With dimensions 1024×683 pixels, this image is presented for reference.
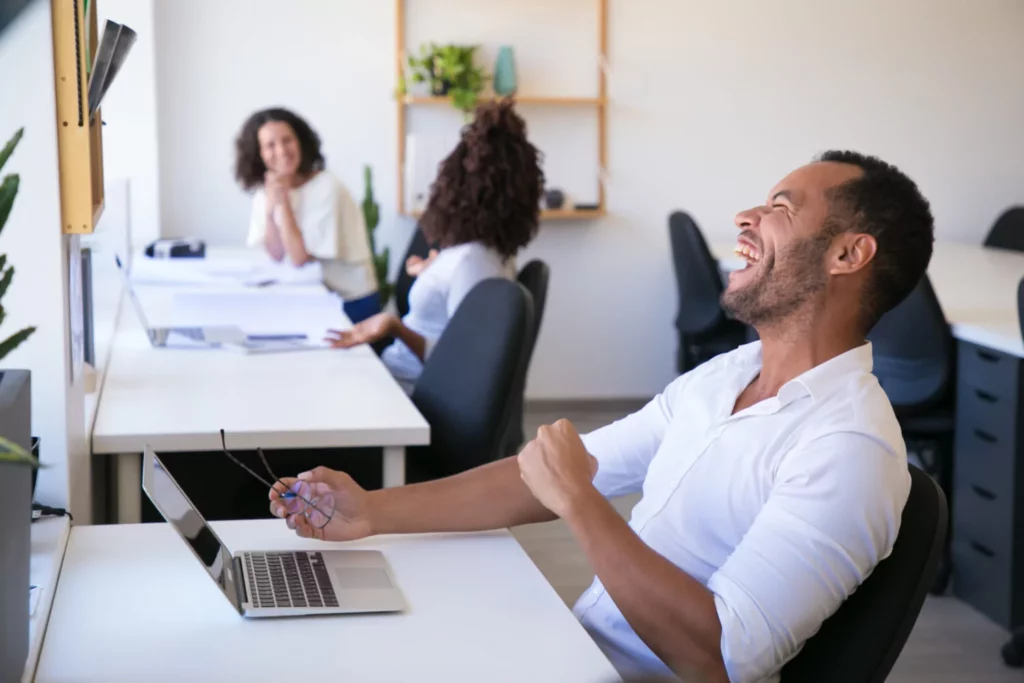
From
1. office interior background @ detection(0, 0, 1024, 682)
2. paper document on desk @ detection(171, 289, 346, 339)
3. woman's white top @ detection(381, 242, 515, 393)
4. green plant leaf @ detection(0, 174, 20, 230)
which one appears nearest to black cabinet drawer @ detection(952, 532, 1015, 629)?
woman's white top @ detection(381, 242, 515, 393)

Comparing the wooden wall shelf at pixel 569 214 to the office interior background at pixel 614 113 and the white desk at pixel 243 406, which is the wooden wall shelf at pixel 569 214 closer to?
the office interior background at pixel 614 113

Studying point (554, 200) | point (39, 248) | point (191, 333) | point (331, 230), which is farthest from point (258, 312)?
point (554, 200)

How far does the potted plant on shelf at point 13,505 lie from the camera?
106cm

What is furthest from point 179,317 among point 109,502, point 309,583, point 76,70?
point 309,583

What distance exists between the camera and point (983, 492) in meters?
3.22

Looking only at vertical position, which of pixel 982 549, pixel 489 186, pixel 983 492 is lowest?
pixel 982 549

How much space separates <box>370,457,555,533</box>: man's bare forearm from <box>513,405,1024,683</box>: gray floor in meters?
1.48

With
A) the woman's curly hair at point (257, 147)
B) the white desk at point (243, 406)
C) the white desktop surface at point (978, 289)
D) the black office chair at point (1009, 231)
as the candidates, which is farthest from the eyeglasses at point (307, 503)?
the black office chair at point (1009, 231)

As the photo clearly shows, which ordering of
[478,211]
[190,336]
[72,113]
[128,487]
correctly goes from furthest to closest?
[478,211], [190,336], [128,487], [72,113]

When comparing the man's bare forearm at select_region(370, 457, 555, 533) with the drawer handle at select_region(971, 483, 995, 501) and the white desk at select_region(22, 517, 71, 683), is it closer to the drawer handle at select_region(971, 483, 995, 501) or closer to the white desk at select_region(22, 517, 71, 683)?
the white desk at select_region(22, 517, 71, 683)

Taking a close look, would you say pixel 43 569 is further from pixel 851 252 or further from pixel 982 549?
pixel 982 549

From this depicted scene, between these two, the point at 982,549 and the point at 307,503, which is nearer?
the point at 307,503

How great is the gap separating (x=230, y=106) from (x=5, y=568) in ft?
13.8

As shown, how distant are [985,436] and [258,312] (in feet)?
6.42
